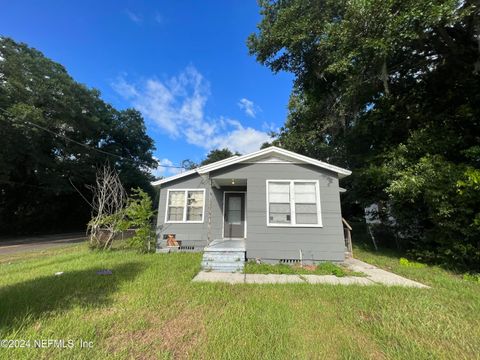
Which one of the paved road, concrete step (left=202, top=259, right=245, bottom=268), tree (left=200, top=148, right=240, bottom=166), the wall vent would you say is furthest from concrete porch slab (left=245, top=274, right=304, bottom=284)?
tree (left=200, top=148, right=240, bottom=166)

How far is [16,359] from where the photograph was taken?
97.6 inches

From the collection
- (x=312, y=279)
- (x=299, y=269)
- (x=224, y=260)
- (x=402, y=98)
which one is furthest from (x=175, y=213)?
(x=402, y=98)

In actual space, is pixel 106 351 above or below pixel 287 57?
below

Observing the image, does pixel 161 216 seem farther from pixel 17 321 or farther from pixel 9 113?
pixel 9 113

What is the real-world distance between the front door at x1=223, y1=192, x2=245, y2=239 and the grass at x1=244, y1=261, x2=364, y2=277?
305 cm

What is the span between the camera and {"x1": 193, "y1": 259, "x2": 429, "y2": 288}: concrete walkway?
5215 mm

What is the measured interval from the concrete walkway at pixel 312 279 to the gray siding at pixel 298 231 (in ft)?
3.74

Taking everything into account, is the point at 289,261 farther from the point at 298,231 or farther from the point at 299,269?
the point at 298,231

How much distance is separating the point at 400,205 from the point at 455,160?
213 cm

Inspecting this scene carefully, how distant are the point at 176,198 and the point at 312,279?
6676mm

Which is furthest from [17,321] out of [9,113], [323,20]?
[9,113]

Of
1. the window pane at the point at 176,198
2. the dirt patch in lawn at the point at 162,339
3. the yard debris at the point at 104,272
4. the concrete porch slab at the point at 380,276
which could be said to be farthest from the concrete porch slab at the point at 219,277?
the window pane at the point at 176,198

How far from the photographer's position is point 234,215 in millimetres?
9883

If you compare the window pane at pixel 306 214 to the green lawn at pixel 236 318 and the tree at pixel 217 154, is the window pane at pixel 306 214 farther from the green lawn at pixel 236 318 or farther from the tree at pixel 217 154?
the tree at pixel 217 154
